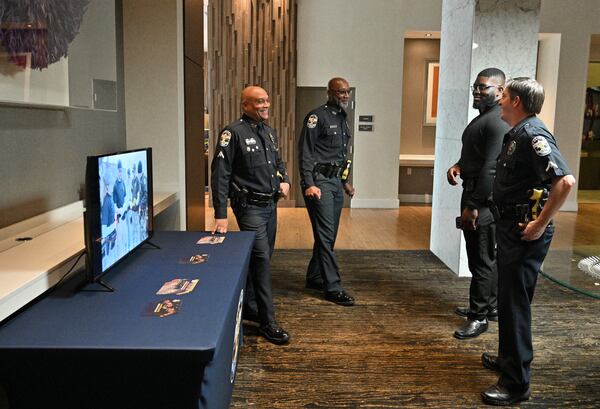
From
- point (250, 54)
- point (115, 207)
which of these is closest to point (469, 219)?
point (115, 207)

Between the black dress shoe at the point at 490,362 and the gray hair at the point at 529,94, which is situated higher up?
the gray hair at the point at 529,94

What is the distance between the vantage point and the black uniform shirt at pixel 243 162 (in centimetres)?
347

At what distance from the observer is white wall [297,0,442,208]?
8.74m

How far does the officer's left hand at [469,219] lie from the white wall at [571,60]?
6.16 metres

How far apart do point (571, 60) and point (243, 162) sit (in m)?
7.34

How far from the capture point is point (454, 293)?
464cm

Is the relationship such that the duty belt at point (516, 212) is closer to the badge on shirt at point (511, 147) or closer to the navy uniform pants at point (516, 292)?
the navy uniform pants at point (516, 292)

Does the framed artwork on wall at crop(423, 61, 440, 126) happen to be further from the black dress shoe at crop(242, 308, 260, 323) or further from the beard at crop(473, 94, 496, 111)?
the black dress shoe at crop(242, 308, 260, 323)

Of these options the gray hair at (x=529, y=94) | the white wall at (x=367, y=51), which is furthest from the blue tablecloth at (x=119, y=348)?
the white wall at (x=367, y=51)

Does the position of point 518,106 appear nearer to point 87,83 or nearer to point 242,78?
point 87,83

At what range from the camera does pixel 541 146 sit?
2559 mm

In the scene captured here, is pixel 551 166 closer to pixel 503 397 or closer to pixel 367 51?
pixel 503 397

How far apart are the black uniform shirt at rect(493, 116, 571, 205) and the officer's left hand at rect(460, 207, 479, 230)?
75 cm

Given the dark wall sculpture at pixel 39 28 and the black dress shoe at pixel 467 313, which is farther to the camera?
the black dress shoe at pixel 467 313
